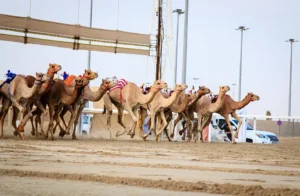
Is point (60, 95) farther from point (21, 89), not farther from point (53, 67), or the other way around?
point (21, 89)

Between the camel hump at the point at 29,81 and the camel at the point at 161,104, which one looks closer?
the camel hump at the point at 29,81

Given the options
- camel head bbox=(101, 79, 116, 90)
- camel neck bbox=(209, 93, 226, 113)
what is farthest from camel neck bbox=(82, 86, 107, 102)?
camel neck bbox=(209, 93, 226, 113)

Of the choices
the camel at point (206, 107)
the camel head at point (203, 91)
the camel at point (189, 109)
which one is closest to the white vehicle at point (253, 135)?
the camel at point (189, 109)

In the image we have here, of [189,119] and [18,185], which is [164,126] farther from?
[18,185]

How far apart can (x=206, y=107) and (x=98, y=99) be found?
4390 millimetres

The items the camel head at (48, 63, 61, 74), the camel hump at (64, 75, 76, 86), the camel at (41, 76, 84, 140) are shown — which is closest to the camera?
the camel head at (48, 63, 61, 74)

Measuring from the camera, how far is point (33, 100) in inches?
801

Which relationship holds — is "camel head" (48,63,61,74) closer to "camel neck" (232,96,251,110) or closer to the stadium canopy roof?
the stadium canopy roof

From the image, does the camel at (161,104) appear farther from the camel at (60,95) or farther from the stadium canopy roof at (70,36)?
the stadium canopy roof at (70,36)

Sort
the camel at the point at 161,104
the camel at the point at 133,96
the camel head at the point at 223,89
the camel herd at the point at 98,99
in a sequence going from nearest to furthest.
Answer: the camel herd at the point at 98,99 → the camel at the point at 133,96 → the camel at the point at 161,104 → the camel head at the point at 223,89

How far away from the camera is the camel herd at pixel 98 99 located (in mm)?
20031

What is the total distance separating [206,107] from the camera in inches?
1001

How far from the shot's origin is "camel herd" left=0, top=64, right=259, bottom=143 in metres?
20.0

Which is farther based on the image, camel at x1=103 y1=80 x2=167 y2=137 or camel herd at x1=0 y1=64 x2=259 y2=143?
camel at x1=103 y1=80 x2=167 y2=137
